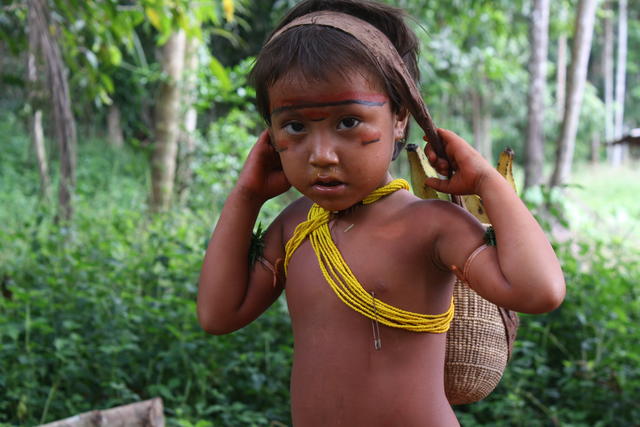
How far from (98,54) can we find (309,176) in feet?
13.2

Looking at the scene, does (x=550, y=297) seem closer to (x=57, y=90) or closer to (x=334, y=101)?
(x=334, y=101)

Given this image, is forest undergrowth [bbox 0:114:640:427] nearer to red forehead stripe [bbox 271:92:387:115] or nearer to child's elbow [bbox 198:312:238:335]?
child's elbow [bbox 198:312:238:335]

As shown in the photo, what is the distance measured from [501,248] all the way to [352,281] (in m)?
0.33

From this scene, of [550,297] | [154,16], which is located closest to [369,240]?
[550,297]

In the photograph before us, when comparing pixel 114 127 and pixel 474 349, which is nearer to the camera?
pixel 474 349

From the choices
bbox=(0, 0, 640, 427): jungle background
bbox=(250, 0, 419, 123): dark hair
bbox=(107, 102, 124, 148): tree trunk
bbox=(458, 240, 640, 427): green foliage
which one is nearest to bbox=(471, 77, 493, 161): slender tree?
bbox=(107, 102, 124, 148): tree trunk

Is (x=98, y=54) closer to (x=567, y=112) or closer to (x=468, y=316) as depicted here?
(x=468, y=316)

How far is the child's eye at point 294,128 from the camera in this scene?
154 cm

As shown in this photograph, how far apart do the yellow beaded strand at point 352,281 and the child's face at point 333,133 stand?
96mm

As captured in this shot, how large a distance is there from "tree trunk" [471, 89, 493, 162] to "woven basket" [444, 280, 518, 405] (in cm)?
1447

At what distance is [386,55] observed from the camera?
1.54 metres

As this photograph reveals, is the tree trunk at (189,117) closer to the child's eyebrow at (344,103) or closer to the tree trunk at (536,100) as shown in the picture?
the tree trunk at (536,100)

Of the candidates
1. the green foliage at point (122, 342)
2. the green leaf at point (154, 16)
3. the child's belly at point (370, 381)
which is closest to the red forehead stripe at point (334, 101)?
the child's belly at point (370, 381)

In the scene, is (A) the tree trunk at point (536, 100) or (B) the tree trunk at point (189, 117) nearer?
(B) the tree trunk at point (189, 117)
